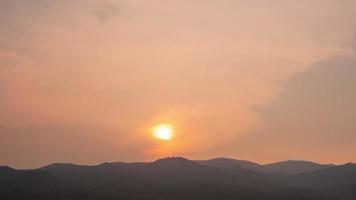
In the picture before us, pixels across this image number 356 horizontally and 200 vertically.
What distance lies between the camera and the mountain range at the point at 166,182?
76125mm

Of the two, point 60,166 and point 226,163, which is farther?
point 226,163

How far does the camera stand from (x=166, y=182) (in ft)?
308

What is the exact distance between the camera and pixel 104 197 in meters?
72.4

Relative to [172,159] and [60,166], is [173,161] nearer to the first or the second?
[172,159]

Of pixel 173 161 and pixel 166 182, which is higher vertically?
pixel 173 161

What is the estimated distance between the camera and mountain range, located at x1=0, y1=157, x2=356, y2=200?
76.1 metres

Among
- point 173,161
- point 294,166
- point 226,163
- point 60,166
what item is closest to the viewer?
point 173,161

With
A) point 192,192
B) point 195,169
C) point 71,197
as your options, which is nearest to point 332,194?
point 195,169

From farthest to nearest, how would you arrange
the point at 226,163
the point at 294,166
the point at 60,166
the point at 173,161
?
the point at 294,166 < the point at 226,163 < the point at 60,166 < the point at 173,161

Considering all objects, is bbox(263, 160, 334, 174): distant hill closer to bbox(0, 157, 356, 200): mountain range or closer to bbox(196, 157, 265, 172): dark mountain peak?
bbox(196, 157, 265, 172): dark mountain peak

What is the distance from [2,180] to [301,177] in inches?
3053

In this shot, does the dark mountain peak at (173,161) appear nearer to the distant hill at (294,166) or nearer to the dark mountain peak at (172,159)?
the dark mountain peak at (172,159)

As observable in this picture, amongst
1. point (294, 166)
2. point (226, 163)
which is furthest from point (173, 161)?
point (294, 166)

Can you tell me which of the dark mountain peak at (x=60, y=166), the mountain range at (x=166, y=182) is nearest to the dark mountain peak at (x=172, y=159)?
the mountain range at (x=166, y=182)
